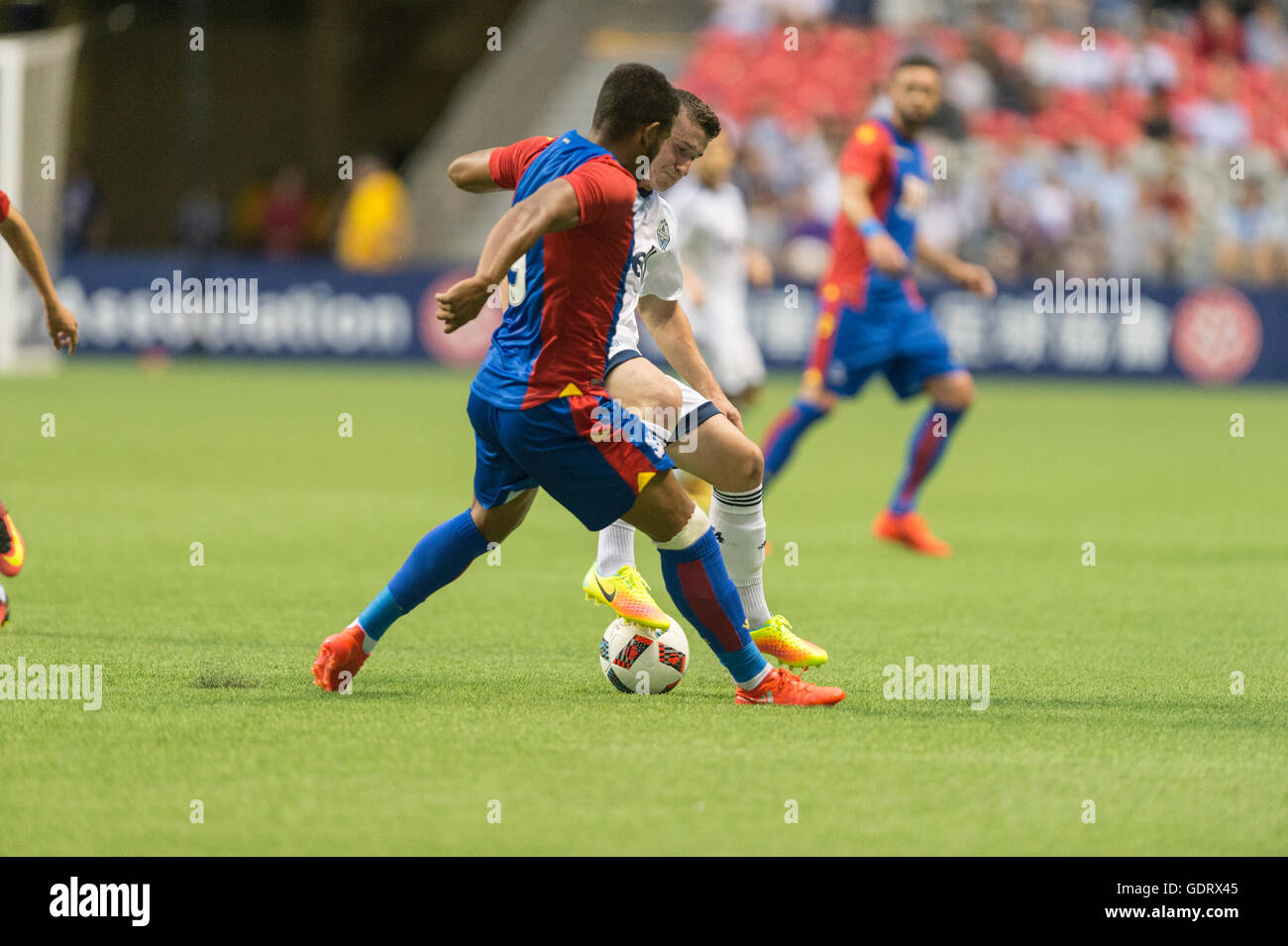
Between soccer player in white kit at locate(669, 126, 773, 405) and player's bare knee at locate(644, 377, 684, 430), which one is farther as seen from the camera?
soccer player in white kit at locate(669, 126, 773, 405)

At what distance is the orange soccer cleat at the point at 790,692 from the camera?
237 inches

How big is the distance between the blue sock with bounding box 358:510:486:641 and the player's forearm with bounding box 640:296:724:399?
2.88ft

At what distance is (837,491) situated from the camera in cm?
1342

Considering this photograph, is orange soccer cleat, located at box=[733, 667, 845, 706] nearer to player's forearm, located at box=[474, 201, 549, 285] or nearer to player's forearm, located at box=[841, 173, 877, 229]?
player's forearm, located at box=[474, 201, 549, 285]

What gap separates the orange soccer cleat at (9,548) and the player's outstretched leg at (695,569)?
2.76 metres

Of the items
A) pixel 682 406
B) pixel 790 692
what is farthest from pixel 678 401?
pixel 790 692

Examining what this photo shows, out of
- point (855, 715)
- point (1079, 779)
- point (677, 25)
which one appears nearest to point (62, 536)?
point (855, 715)

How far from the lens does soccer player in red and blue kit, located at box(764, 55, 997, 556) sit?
10094 millimetres

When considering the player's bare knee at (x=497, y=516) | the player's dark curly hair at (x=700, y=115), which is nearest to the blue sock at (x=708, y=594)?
Answer: the player's bare knee at (x=497, y=516)

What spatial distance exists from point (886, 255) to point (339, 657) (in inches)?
165

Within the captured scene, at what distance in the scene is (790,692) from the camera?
6.02 meters

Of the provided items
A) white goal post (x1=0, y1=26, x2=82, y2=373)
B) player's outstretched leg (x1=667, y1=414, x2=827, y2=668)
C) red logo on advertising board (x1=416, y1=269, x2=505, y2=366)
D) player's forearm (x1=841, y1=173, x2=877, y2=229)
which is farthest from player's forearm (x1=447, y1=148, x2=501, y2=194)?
red logo on advertising board (x1=416, y1=269, x2=505, y2=366)
